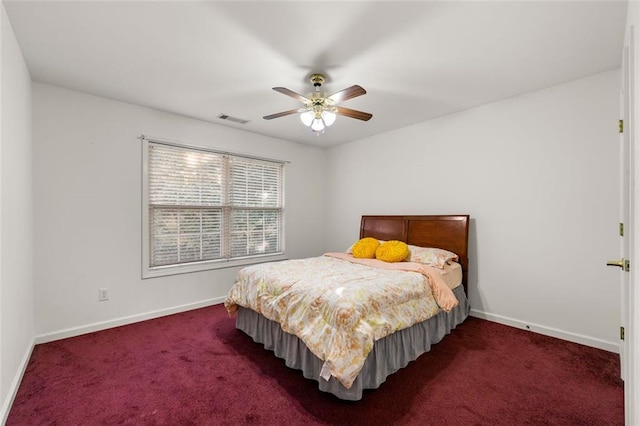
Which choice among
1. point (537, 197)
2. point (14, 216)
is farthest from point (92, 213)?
point (537, 197)

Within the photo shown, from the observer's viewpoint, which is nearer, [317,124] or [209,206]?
[317,124]

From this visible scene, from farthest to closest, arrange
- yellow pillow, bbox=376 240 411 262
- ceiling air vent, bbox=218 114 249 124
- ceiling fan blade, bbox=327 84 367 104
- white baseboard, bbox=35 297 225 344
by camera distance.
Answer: ceiling air vent, bbox=218 114 249 124 < yellow pillow, bbox=376 240 411 262 < white baseboard, bbox=35 297 225 344 < ceiling fan blade, bbox=327 84 367 104

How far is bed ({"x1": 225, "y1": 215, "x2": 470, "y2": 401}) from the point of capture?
1.91 metres

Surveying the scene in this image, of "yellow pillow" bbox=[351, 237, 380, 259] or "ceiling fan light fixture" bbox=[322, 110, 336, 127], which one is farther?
"yellow pillow" bbox=[351, 237, 380, 259]

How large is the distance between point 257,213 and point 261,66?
2.46 metres

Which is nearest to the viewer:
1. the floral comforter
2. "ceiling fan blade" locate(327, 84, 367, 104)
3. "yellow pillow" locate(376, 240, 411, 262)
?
the floral comforter

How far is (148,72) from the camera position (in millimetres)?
2643

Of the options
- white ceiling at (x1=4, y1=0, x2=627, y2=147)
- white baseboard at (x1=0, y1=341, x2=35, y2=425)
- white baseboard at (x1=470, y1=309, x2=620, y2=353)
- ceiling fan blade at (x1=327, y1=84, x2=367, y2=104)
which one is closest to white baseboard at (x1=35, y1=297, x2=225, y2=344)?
white baseboard at (x1=0, y1=341, x2=35, y2=425)

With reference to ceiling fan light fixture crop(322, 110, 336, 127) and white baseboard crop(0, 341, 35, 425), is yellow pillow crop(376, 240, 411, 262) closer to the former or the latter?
ceiling fan light fixture crop(322, 110, 336, 127)

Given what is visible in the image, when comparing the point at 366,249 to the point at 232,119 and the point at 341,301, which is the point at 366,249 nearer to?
the point at 341,301

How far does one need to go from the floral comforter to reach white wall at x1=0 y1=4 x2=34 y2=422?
1.58 meters

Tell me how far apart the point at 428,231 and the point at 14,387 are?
4.10 metres

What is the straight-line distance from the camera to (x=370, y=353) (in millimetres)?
2047

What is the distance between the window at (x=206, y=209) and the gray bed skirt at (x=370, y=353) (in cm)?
132
